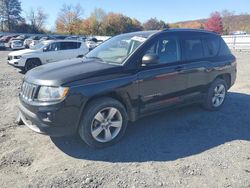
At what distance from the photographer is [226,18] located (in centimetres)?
10938

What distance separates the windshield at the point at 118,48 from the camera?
15.2 feet

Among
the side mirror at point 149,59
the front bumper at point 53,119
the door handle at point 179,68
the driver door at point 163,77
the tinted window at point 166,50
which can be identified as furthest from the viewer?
the door handle at point 179,68

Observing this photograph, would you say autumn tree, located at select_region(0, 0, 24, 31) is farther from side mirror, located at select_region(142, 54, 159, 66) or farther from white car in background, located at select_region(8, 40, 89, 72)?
side mirror, located at select_region(142, 54, 159, 66)

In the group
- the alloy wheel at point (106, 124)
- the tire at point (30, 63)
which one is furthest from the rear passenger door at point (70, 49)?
the alloy wheel at point (106, 124)

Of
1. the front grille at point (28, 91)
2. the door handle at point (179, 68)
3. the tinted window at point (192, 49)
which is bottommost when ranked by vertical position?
the front grille at point (28, 91)

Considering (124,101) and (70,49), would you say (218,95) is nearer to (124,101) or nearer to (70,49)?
(124,101)

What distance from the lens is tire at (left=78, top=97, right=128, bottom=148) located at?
4.03 metres

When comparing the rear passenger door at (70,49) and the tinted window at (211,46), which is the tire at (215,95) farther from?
the rear passenger door at (70,49)

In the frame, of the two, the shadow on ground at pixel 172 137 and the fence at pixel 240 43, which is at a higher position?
the fence at pixel 240 43

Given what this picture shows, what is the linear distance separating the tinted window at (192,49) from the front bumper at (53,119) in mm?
2638

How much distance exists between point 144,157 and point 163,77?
1.51 meters

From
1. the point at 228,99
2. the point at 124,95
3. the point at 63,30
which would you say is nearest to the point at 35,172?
the point at 124,95

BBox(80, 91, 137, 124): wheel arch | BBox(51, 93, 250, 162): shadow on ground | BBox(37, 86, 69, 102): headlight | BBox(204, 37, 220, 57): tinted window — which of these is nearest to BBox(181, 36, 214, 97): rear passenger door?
BBox(204, 37, 220, 57): tinted window

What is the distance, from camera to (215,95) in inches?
239
